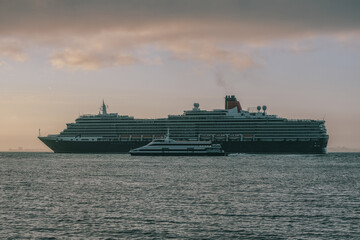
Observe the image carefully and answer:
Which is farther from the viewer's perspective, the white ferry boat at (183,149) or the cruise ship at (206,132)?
the cruise ship at (206,132)

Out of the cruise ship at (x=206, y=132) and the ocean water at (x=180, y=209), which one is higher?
the cruise ship at (x=206, y=132)

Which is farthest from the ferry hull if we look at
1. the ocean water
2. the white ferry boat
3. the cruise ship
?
the ocean water

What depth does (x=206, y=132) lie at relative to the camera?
157 metres

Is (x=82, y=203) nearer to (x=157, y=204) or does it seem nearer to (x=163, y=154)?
(x=157, y=204)

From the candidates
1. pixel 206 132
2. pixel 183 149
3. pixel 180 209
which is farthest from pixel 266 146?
pixel 180 209

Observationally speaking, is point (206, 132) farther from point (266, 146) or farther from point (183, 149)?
point (183, 149)

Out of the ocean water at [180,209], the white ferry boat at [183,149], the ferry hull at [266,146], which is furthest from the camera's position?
the ferry hull at [266,146]

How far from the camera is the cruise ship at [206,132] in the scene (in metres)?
149

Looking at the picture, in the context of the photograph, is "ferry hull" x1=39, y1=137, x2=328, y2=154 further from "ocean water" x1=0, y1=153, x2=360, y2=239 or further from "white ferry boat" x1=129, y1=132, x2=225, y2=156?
"ocean water" x1=0, y1=153, x2=360, y2=239

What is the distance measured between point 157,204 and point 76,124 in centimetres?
12712

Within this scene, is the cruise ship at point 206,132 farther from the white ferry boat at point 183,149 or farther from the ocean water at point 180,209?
the ocean water at point 180,209

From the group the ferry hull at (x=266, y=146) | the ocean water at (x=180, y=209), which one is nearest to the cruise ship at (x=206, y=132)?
the ferry hull at (x=266, y=146)

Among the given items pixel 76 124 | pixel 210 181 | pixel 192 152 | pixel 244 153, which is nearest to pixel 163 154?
pixel 192 152

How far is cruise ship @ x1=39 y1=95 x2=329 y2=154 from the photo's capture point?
149 meters
